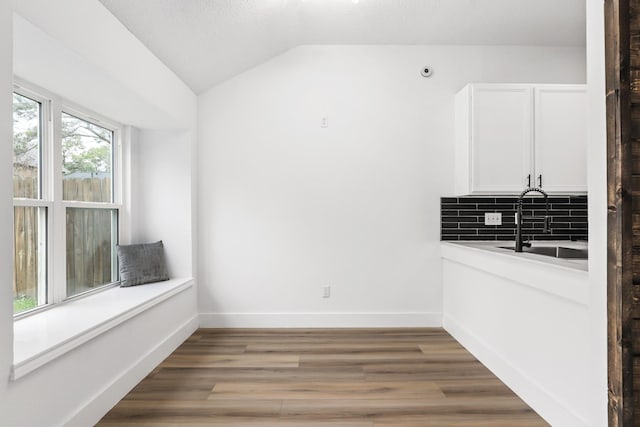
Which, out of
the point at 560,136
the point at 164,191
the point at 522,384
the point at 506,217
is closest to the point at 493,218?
the point at 506,217

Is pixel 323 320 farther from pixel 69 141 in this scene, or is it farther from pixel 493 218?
pixel 69 141

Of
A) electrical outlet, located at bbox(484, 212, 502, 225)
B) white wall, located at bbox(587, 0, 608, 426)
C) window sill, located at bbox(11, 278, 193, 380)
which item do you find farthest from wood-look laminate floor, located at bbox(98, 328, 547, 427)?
electrical outlet, located at bbox(484, 212, 502, 225)

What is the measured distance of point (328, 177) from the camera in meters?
3.93

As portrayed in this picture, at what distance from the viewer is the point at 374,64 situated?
3.94 meters

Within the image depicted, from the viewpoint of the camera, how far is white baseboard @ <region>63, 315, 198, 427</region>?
2064 millimetres

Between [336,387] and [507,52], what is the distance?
3377mm

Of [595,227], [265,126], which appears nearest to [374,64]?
[265,126]

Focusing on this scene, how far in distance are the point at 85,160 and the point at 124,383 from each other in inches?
63.9

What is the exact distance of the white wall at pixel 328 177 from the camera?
3.93 meters

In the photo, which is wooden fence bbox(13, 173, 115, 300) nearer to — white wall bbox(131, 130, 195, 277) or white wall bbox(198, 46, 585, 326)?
white wall bbox(131, 130, 195, 277)

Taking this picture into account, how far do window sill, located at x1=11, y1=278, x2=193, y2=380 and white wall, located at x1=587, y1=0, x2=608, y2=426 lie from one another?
7.32 feet

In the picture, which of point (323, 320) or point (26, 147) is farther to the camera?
point (323, 320)

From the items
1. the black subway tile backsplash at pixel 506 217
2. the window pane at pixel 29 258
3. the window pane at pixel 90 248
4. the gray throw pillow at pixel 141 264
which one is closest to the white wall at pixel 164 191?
the gray throw pillow at pixel 141 264

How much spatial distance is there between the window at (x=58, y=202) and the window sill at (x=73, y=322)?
0.52ft
